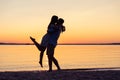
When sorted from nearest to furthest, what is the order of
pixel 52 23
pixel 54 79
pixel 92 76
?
pixel 54 79 → pixel 92 76 → pixel 52 23

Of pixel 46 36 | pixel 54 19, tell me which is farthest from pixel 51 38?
pixel 54 19

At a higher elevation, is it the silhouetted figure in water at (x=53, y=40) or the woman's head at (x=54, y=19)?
the woman's head at (x=54, y=19)

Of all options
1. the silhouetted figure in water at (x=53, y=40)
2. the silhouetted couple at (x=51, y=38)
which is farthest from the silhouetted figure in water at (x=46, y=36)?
the silhouetted figure in water at (x=53, y=40)

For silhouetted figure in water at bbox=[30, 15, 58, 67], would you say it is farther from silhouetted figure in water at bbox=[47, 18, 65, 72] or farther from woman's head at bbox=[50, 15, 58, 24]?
silhouetted figure in water at bbox=[47, 18, 65, 72]

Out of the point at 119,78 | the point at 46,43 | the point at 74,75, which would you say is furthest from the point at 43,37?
the point at 119,78

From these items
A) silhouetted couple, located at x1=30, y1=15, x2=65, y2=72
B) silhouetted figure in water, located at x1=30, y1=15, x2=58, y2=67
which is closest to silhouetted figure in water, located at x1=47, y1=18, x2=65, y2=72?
silhouetted couple, located at x1=30, y1=15, x2=65, y2=72

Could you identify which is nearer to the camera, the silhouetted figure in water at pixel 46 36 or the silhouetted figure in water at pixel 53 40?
the silhouetted figure in water at pixel 46 36

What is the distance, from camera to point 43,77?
42.2 feet

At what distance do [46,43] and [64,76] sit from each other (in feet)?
9.54

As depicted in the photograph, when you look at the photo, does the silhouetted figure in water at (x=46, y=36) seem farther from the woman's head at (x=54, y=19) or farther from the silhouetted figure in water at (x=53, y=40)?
the silhouetted figure in water at (x=53, y=40)

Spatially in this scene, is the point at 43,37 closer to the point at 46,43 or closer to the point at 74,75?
the point at 46,43

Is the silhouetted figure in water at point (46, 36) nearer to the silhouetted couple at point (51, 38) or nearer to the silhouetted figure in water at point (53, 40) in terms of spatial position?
the silhouetted couple at point (51, 38)

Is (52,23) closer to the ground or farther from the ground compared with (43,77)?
farther from the ground

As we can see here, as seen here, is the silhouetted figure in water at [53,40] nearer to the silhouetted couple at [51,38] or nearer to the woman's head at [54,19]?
the silhouetted couple at [51,38]
